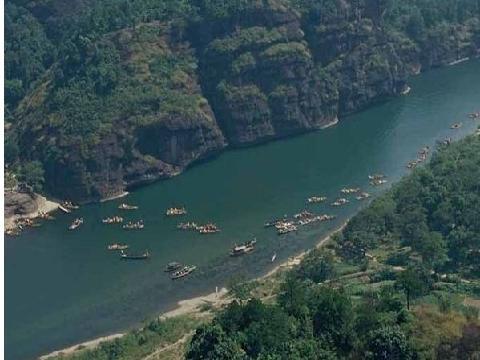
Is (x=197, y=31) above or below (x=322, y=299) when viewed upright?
above

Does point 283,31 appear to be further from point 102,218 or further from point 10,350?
point 10,350

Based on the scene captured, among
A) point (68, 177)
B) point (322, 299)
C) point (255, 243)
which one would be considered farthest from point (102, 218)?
point (322, 299)

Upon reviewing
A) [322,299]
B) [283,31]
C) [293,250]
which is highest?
[283,31]

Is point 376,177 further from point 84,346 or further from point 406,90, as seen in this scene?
point 84,346

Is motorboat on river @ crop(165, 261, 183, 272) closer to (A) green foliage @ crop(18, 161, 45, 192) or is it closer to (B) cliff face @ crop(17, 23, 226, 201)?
(B) cliff face @ crop(17, 23, 226, 201)

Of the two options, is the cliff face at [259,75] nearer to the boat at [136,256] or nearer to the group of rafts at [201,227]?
the group of rafts at [201,227]

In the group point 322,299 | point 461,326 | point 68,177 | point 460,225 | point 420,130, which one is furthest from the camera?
point 420,130
